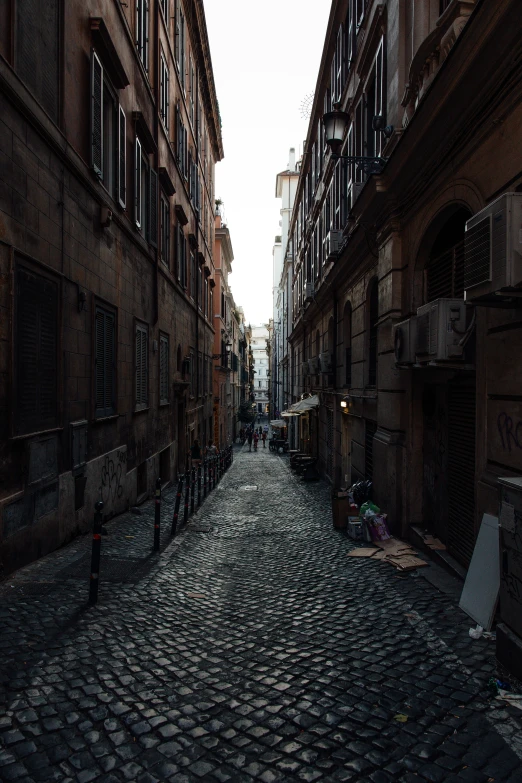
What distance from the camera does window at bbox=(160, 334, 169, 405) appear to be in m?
16.1

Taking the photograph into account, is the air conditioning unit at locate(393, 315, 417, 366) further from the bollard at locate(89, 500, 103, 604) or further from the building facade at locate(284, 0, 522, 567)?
the bollard at locate(89, 500, 103, 604)

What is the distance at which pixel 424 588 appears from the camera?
258 inches

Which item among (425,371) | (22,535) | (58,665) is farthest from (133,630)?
(425,371)

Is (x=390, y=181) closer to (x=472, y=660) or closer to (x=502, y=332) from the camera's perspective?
(x=502, y=332)

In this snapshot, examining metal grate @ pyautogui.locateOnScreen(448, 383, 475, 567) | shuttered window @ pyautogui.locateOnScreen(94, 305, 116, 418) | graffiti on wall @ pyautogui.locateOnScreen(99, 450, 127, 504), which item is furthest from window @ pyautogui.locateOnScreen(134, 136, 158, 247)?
metal grate @ pyautogui.locateOnScreen(448, 383, 475, 567)

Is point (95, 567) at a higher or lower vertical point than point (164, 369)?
lower

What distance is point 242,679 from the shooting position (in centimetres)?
425

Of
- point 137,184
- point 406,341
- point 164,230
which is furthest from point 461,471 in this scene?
point 164,230

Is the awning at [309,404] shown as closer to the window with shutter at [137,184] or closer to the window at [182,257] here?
the window at [182,257]

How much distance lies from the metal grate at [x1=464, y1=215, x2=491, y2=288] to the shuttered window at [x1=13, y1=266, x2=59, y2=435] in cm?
519

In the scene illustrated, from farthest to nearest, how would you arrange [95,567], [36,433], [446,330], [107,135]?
[107,135], [36,433], [446,330], [95,567]

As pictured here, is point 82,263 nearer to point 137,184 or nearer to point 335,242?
point 137,184

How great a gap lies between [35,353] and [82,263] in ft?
8.13

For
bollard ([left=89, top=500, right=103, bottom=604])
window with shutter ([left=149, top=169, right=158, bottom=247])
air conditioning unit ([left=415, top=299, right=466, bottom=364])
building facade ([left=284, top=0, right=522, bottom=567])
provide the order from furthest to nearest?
window with shutter ([left=149, top=169, right=158, bottom=247]), air conditioning unit ([left=415, top=299, right=466, bottom=364]), bollard ([left=89, top=500, right=103, bottom=604]), building facade ([left=284, top=0, right=522, bottom=567])
